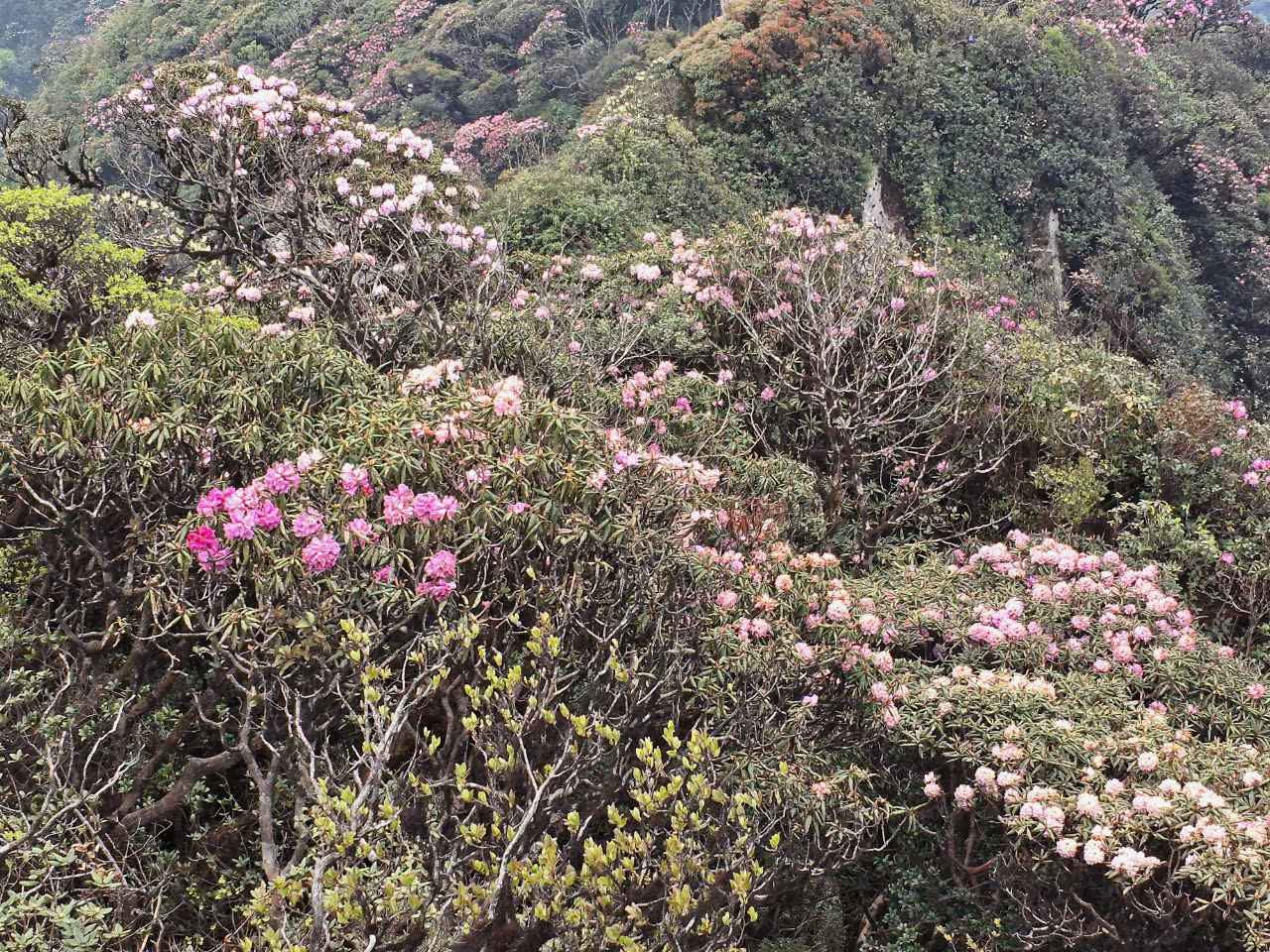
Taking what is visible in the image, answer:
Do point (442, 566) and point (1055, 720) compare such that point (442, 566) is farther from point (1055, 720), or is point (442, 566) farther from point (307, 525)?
point (1055, 720)

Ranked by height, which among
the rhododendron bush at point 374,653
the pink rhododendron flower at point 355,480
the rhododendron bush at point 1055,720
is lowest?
the rhododendron bush at point 1055,720

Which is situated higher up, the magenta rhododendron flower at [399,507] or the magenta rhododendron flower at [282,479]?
the magenta rhododendron flower at [282,479]

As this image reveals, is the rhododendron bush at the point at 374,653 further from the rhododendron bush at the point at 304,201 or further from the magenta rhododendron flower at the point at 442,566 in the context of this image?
the rhododendron bush at the point at 304,201

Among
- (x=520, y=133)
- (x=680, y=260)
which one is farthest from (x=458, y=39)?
(x=680, y=260)

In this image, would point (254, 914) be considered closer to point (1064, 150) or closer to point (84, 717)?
point (84, 717)

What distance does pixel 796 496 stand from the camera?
9000 millimetres

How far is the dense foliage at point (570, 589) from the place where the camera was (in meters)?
4.61

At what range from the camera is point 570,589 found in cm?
519

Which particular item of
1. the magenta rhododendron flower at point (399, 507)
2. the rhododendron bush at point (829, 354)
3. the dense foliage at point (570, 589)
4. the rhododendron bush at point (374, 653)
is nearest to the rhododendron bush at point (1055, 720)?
the dense foliage at point (570, 589)

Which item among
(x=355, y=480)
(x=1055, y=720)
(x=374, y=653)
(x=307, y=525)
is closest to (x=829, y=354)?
(x=1055, y=720)

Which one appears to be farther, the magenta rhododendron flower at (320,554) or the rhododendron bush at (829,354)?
the rhododendron bush at (829,354)

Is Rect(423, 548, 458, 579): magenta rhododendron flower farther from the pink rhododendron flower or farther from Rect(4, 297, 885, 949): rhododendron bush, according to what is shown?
the pink rhododendron flower

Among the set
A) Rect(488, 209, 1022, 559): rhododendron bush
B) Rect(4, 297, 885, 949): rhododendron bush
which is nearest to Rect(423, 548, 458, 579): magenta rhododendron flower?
Rect(4, 297, 885, 949): rhododendron bush

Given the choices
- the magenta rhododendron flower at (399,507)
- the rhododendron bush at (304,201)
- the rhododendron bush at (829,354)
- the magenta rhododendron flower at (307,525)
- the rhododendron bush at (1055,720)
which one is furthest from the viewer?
the rhododendron bush at (829,354)
